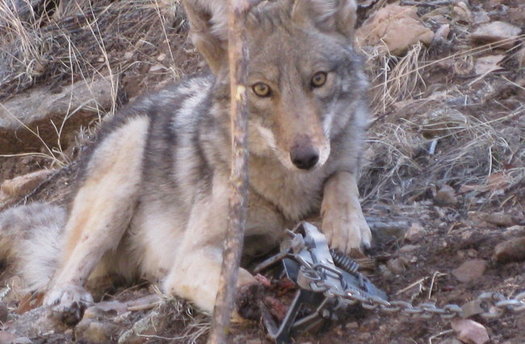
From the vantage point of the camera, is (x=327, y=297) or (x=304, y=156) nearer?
(x=327, y=297)

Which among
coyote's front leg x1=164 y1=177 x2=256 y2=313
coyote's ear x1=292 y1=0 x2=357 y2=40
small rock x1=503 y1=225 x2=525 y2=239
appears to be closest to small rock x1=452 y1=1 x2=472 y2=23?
coyote's ear x1=292 y1=0 x2=357 y2=40

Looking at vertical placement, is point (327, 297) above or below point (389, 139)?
above

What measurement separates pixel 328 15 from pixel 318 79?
462 millimetres

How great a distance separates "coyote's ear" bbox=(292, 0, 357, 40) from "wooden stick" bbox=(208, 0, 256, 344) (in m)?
1.80

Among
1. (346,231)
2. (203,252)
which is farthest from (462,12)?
(203,252)

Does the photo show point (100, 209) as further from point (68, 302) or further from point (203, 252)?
point (203, 252)

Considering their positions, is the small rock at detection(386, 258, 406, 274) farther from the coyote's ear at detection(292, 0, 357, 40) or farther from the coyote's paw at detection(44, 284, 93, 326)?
the coyote's paw at detection(44, 284, 93, 326)

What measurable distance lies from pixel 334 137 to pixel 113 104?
Result: 3.81m

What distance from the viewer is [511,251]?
11.3 feet

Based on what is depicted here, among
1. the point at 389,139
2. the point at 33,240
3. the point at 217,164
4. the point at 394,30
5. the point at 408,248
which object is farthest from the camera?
the point at 394,30

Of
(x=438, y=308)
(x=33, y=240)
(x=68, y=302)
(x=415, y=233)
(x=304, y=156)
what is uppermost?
(x=304, y=156)

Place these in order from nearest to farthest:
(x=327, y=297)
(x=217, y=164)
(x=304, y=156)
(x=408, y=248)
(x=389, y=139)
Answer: (x=327, y=297) → (x=304, y=156) → (x=408, y=248) → (x=217, y=164) → (x=389, y=139)

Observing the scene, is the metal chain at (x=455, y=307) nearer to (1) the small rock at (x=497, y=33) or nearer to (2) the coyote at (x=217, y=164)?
(2) the coyote at (x=217, y=164)

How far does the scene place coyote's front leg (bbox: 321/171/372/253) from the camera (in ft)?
13.0
